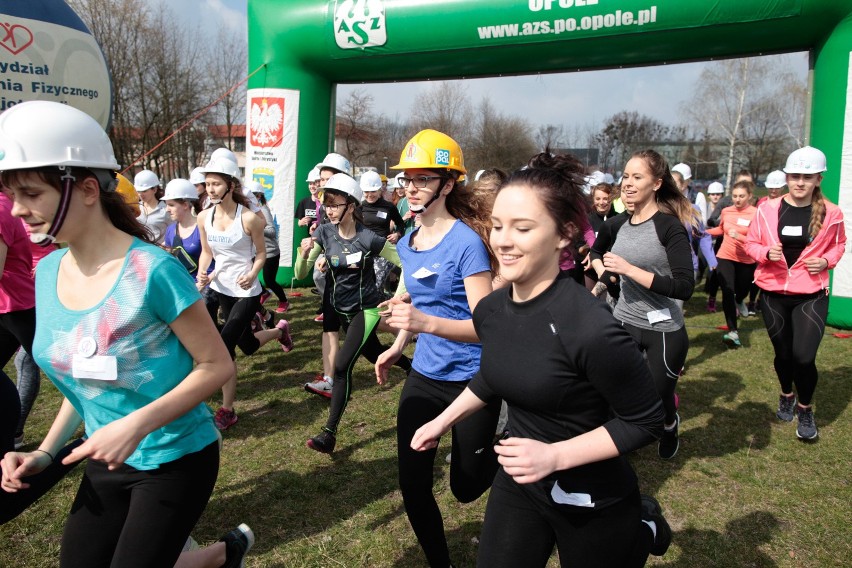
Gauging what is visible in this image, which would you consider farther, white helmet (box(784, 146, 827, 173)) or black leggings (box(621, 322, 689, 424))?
white helmet (box(784, 146, 827, 173))

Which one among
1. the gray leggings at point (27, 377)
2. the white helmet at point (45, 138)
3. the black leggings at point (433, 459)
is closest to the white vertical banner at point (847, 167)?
the black leggings at point (433, 459)

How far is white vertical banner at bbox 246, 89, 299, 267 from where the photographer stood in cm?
1000

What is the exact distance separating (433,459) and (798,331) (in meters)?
3.38

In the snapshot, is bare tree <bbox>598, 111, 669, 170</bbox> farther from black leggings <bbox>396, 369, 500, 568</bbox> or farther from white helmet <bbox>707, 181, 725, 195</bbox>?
black leggings <bbox>396, 369, 500, 568</bbox>

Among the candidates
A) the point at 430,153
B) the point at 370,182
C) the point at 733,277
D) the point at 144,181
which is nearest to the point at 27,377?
the point at 430,153

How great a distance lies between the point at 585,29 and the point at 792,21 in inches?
104

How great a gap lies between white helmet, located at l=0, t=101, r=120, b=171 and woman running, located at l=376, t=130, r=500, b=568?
4.69 feet

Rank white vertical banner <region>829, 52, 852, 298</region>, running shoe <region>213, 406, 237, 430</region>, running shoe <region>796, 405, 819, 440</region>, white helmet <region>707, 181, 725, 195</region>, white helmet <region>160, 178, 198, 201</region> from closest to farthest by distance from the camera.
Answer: running shoe <region>796, 405, 819, 440</region>
running shoe <region>213, 406, 237, 430</region>
white helmet <region>160, 178, 198, 201</region>
white vertical banner <region>829, 52, 852, 298</region>
white helmet <region>707, 181, 725, 195</region>

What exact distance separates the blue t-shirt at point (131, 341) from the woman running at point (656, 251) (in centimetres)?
274

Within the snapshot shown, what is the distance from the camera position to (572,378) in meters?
1.71

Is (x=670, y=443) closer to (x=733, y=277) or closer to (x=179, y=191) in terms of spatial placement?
(x=733, y=277)

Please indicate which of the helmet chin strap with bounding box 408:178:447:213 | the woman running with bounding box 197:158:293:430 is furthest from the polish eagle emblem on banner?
the helmet chin strap with bounding box 408:178:447:213

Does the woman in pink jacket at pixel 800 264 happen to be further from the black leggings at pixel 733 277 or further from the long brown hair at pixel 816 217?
the black leggings at pixel 733 277

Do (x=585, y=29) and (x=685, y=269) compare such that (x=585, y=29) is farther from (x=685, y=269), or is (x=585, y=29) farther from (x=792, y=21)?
(x=685, y=269)
